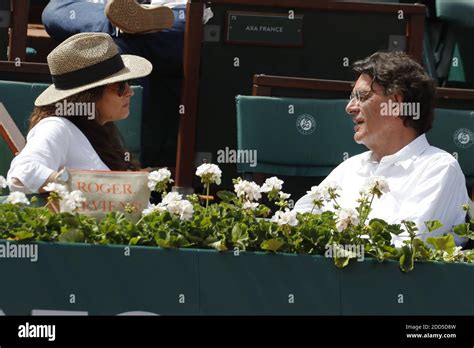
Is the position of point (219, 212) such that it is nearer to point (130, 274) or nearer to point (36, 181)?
point (130, 274)

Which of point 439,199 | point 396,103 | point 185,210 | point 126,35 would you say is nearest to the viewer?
point 185,210

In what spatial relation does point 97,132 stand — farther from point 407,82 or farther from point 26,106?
point 407,82

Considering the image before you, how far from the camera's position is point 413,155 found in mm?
4754

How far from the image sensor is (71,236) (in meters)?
3.56

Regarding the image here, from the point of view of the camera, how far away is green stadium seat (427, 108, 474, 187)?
5.48 metres

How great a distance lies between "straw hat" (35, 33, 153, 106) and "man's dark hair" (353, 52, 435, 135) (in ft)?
2.81

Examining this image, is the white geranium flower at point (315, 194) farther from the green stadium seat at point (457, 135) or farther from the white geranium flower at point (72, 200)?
the green stadium seat at point (457, 135)

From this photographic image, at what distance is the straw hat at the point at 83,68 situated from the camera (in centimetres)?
490

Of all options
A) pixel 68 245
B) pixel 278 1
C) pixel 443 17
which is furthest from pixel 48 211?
pixel 443 17

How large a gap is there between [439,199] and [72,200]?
1.37 m

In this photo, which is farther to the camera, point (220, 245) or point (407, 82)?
point (407, 82)

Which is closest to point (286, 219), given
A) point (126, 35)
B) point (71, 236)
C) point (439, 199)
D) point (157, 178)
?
point (157, 178)

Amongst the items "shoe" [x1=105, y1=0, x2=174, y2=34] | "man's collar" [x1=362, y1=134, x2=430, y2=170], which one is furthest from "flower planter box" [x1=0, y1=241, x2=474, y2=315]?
"shoe" [x1=105, y1=0, x2=174, y2=34]

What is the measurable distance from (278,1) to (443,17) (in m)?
1.53
